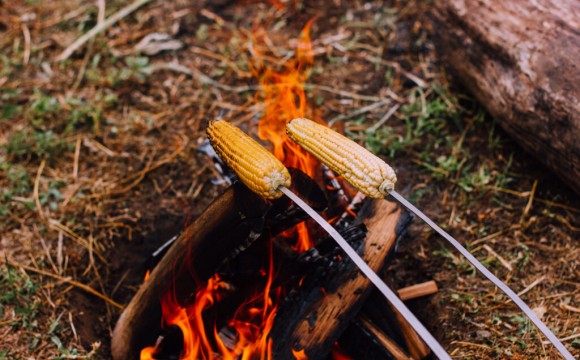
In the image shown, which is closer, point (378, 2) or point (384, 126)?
point (384, 126)

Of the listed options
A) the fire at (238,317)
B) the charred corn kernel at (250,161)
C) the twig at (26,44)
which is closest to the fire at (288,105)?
the fire at (238,317)

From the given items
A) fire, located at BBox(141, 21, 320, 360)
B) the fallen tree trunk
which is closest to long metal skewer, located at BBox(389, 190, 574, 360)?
fire, located at BBox(141, 21, 320, 360)

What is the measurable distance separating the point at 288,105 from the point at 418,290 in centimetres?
153

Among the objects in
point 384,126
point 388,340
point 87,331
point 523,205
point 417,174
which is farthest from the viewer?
point 384,126

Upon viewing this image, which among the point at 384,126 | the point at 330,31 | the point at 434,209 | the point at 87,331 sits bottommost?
the point at 87,331

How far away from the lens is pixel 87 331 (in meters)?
2.80

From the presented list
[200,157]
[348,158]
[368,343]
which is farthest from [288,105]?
[368,343]

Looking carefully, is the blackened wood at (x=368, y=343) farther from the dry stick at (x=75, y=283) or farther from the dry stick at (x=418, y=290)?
the dry stick at (x=75, y=283)

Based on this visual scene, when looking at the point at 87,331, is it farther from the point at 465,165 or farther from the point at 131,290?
the point at 465,165

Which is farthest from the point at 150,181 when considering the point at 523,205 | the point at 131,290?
the point at 523,205

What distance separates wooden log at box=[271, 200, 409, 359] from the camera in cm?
234

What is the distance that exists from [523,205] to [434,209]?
55 centimetres

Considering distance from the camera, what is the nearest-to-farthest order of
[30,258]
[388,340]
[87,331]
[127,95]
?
1. [388,340]
2. [87,331]
3. [30,258]
4. [127,95]

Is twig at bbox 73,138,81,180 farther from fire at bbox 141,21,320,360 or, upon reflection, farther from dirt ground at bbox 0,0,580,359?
fire at bbox 141,21,320,360
